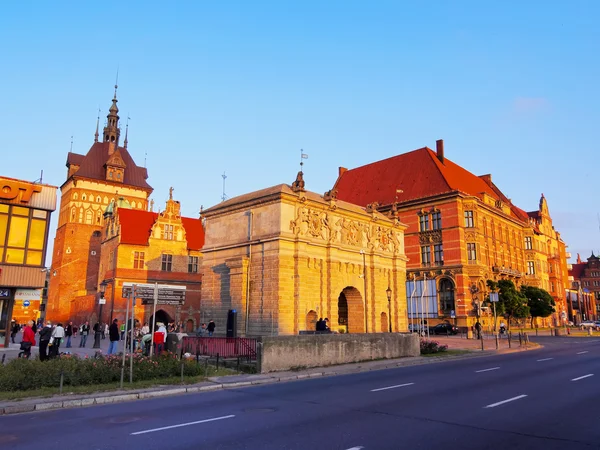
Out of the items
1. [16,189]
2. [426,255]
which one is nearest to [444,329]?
[426,255]

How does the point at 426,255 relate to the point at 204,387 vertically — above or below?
above

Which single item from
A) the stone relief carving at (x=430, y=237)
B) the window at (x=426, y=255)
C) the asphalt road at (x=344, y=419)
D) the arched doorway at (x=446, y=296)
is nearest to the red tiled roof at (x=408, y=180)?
the stone relief carving at (x=430, y=237)

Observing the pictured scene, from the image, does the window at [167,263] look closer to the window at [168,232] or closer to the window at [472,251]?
the window at [168,232]

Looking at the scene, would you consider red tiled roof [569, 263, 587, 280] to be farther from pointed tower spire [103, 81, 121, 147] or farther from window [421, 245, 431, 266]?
pointed tower spire [103, 81, 121, 147]

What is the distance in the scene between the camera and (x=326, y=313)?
33.2 meters

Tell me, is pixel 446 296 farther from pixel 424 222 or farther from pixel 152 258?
pixel 152 258

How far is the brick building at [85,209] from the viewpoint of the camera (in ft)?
236

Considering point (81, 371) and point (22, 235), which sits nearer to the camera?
point (81, 371)

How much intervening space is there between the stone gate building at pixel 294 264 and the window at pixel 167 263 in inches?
893

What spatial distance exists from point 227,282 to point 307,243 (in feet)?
22.4

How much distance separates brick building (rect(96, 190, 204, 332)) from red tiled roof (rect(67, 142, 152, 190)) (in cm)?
2452

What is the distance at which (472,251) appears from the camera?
5869 centimetres

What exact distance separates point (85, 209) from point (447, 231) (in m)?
57.3

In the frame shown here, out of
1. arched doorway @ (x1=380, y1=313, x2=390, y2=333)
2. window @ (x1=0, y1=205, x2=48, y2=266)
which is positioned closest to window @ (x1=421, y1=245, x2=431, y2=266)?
arched doorway @ (x1=380, y1=313, x2=390, y2=333)
